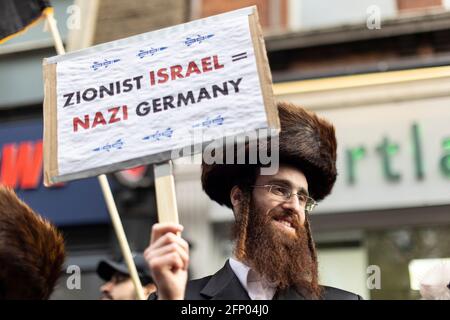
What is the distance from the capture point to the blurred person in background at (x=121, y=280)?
13.1ft

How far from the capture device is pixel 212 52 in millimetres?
2369

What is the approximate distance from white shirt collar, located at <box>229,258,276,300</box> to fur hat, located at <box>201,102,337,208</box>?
333mm

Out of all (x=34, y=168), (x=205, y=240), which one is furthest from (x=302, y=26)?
(x=34, y=168)

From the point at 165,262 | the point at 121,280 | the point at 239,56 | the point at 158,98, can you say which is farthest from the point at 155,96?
the point at 121,280

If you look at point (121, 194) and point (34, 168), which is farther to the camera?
point (34, 168)

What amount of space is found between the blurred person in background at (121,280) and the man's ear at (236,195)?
144 cm

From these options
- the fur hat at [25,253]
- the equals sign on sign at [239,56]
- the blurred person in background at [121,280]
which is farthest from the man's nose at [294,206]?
the blurred person in background at [121,280]

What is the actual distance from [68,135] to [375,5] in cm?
520

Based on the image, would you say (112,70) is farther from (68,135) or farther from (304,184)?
(304,184)

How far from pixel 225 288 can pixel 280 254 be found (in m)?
0.22

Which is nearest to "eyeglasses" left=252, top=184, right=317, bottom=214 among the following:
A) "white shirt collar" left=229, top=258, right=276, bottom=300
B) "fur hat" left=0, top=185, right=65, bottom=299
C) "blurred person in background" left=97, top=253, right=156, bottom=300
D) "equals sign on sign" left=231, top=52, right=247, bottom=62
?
"white shirt collar" left=229, top=258, right=276, bottom=300

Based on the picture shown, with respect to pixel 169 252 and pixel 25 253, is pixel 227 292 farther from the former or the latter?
pixel 25 253

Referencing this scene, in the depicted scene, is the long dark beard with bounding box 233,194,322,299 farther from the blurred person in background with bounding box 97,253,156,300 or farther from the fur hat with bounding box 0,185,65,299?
the blurred person in background with bounding box 97,253,156,300

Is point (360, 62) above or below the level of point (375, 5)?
below
